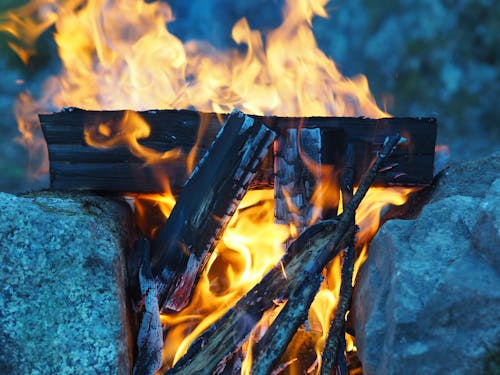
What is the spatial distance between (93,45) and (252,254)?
303 centimetres

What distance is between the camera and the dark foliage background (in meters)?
6.54

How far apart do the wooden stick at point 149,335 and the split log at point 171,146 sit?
34.3 inches

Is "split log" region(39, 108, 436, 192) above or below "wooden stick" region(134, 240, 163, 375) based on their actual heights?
above

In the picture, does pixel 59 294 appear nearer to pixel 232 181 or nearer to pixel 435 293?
pixel 232 181

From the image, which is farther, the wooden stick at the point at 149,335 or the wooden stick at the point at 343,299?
the wooden stick at the point at 149,335

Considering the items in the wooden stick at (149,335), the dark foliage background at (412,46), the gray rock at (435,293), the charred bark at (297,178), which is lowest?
the wooden stick at (149,335)

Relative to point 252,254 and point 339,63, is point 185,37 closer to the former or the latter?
point 339,63

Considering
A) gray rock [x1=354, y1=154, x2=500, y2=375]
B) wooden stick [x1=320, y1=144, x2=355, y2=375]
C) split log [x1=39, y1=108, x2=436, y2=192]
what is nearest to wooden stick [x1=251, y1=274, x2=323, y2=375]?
wooden stick [x1=320, y1=144, x2=355, y2=375]

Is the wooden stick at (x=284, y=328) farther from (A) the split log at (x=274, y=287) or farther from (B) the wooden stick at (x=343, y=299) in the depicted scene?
(B) the wooden stick at (x=343, y=299)

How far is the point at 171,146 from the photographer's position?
3430mm

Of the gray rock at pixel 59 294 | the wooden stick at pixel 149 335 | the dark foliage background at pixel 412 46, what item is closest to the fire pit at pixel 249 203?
the wooden stick at pixel 149 335

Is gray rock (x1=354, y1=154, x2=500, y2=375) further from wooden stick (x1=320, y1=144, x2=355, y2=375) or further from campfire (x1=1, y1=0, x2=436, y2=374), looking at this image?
campfire (x1=1, y1=0, x2=436, y2=374)

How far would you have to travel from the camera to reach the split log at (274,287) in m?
2.44

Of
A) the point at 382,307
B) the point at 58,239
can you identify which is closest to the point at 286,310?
the point at 382,307
